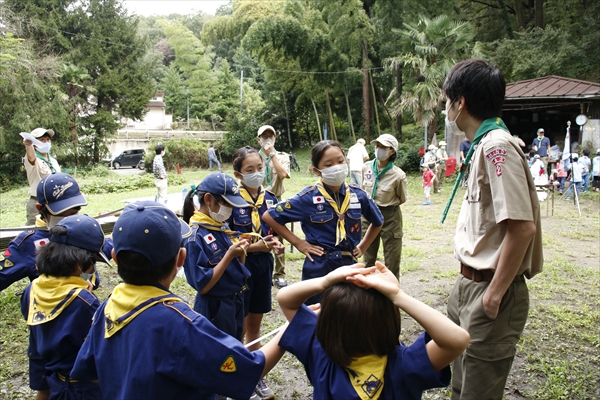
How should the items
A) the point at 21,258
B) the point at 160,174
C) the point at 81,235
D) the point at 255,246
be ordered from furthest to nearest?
the point at 160,174, the point at 255,246, the point at 21,258, the point at 81,235

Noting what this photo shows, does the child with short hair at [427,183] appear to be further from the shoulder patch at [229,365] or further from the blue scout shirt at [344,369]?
the shoulder patch at [229,365]

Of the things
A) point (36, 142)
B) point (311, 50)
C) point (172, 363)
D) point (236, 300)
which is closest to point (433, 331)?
point (172, 363)

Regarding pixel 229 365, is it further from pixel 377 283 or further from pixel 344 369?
pixel 377 283

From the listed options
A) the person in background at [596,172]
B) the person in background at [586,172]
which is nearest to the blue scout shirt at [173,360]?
the person in background at [586,172]

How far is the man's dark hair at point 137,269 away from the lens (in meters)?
1.62

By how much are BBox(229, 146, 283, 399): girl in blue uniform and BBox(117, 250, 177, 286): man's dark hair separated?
153cm

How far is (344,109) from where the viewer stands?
2898 cm

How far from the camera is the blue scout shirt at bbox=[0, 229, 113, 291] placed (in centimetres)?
278

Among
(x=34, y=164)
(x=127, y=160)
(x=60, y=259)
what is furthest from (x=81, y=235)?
(x=127, y=160)

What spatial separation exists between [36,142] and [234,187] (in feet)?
14.3

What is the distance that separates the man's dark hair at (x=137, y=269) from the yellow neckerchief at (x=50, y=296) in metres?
0.67

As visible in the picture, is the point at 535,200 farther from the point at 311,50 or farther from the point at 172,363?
the point at 311,50

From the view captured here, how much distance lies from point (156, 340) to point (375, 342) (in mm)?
726

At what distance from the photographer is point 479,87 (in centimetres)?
221
